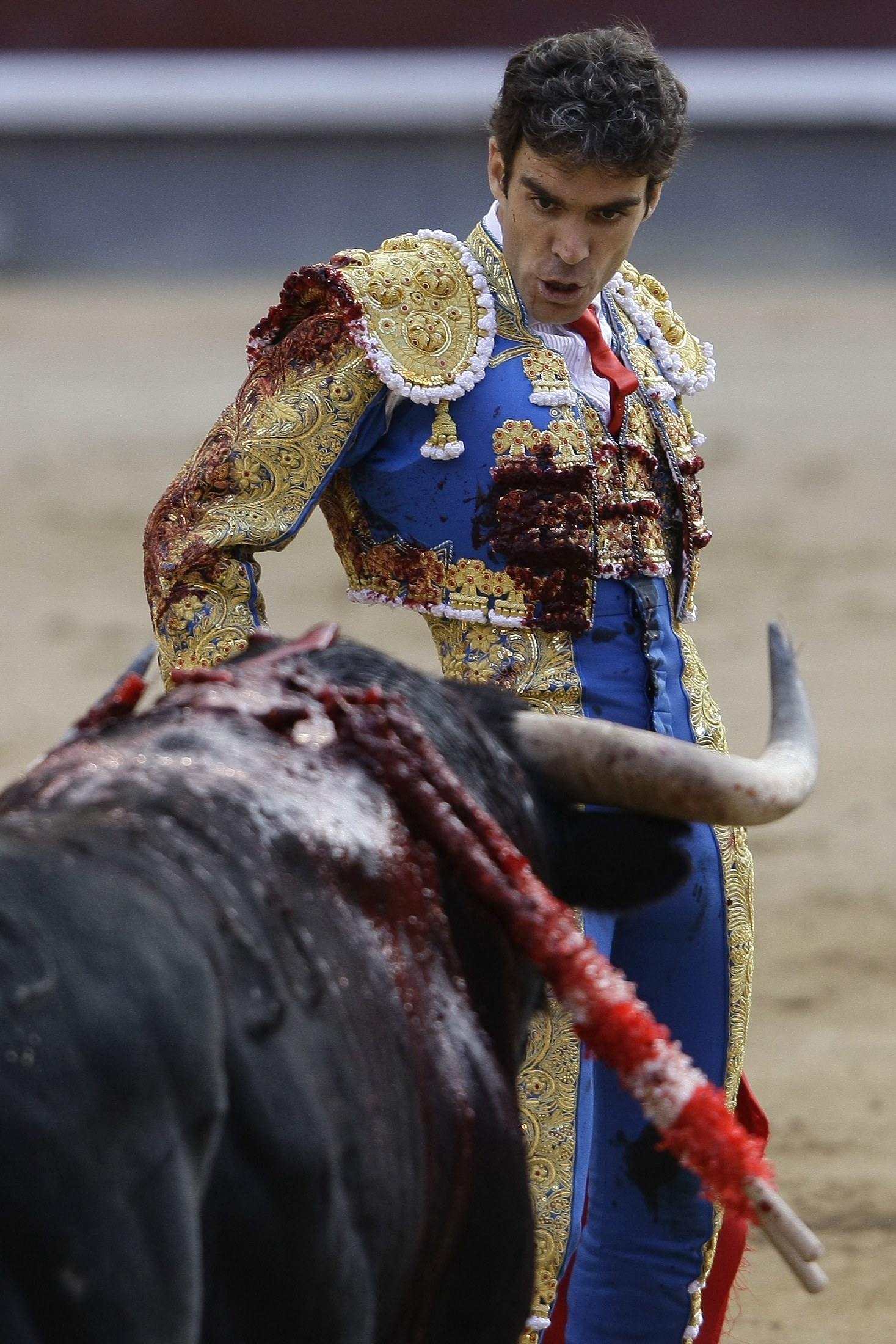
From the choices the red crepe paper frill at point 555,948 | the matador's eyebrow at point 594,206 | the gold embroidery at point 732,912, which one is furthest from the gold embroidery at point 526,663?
the red crepe paper frill at point 555,948

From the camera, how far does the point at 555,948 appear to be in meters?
1.66

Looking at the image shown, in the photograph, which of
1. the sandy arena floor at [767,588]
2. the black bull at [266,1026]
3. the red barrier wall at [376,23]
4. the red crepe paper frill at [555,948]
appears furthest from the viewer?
the red barrier wall at [376,23]

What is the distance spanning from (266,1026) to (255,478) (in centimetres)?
106

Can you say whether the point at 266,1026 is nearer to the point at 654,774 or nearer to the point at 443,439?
the point at 654,774

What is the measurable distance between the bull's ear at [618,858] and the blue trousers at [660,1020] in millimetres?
411

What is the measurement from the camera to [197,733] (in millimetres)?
1561

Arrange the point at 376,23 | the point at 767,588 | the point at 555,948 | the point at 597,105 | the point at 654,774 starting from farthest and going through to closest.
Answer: the point at 376,23 < the point at 767,588 < the point at 597,105 < the point at 654,774 < the point at 555,948

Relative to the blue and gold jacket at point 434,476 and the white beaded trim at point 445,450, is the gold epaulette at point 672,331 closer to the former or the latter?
the blue and gold jacket at point 434,476

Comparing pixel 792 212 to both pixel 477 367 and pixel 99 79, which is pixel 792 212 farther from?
pixel 477 367

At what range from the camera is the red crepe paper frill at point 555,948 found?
1642 mm

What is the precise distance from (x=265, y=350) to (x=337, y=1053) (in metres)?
1.24

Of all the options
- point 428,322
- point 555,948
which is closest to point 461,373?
point 428,322

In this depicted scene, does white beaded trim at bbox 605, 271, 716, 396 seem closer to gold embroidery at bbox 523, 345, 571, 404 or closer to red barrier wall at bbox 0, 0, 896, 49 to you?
gold embroidery at bbox 523, 345, 571, 404

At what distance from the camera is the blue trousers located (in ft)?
7.60
